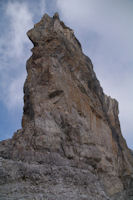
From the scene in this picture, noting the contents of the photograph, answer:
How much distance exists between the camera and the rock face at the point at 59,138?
11.9 m

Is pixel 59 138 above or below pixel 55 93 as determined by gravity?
below

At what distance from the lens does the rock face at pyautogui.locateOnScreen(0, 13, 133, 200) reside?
39.0 ft

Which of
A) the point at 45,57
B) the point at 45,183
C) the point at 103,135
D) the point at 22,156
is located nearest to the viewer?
the point at 45,183

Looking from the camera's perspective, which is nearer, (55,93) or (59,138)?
(59,138)

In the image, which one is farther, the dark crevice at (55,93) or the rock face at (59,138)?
the dark crevice at (55,93)

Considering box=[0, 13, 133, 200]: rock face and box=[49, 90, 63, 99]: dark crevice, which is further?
box=[49, 90, 63, 99]: dark crevice

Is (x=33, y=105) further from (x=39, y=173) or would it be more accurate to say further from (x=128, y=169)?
(x=128, y=169)

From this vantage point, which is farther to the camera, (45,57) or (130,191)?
(130,191)

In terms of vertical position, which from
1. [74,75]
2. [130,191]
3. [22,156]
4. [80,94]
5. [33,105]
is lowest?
[130,191]

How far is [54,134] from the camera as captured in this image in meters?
15.5

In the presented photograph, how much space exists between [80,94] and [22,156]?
28.5ft

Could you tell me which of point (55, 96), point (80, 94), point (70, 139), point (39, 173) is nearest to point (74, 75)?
point (80, 94)

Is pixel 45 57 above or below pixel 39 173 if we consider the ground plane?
above

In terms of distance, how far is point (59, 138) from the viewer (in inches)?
616
